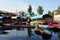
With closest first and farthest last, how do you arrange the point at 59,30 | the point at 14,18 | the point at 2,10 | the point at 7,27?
1. the point at 59,30
2. the point at 7,27
3. the point at 2,10
4. the point at 14,18

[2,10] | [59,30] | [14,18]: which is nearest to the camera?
[59,30]

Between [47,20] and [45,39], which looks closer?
[45,39]

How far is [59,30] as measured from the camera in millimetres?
19891

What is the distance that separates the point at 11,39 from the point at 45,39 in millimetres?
2967

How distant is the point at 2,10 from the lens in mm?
25281

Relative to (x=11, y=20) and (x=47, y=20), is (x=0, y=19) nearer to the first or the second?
(x=11, y=20)

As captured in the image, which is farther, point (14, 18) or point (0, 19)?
point (14, 18)

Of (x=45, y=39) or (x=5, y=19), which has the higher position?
(x=5, y=19)

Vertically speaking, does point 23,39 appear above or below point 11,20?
below

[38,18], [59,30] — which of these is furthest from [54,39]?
[38,18]

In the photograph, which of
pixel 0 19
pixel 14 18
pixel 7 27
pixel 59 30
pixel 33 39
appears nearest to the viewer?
pixel 33 39

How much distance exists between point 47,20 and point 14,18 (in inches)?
251

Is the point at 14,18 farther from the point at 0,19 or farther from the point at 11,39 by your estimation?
the point at 11,39

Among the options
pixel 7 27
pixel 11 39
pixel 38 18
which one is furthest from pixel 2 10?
pixel 11 39
